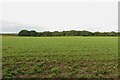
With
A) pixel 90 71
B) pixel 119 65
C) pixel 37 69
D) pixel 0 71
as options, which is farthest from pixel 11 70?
pixel 119 65

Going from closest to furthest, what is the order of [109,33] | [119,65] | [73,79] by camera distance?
[73,79] < [119,65] < [109,33]

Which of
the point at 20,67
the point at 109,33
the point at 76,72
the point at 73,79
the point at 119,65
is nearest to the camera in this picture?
the point at 73,79

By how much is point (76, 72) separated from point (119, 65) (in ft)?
12.6

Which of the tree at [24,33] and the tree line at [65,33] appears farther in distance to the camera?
the tree at [24,33]

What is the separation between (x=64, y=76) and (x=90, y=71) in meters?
2.02

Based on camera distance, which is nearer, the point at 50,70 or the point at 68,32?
the point at 50,70

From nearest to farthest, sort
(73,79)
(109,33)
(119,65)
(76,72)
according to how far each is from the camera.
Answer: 1. (73,79)
2. (76,72)
3. (119,65)
4. (109,33)

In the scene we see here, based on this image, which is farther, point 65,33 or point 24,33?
point 65,33

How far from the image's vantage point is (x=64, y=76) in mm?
11852

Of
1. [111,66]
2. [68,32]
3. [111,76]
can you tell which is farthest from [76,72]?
[68,32]

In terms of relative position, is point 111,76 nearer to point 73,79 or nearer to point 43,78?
point 73,79

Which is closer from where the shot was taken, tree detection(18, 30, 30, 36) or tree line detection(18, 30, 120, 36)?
tree line detection(18, 30, 120, 36)

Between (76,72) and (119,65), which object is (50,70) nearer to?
(76,72)

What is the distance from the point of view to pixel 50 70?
43.7 feet
